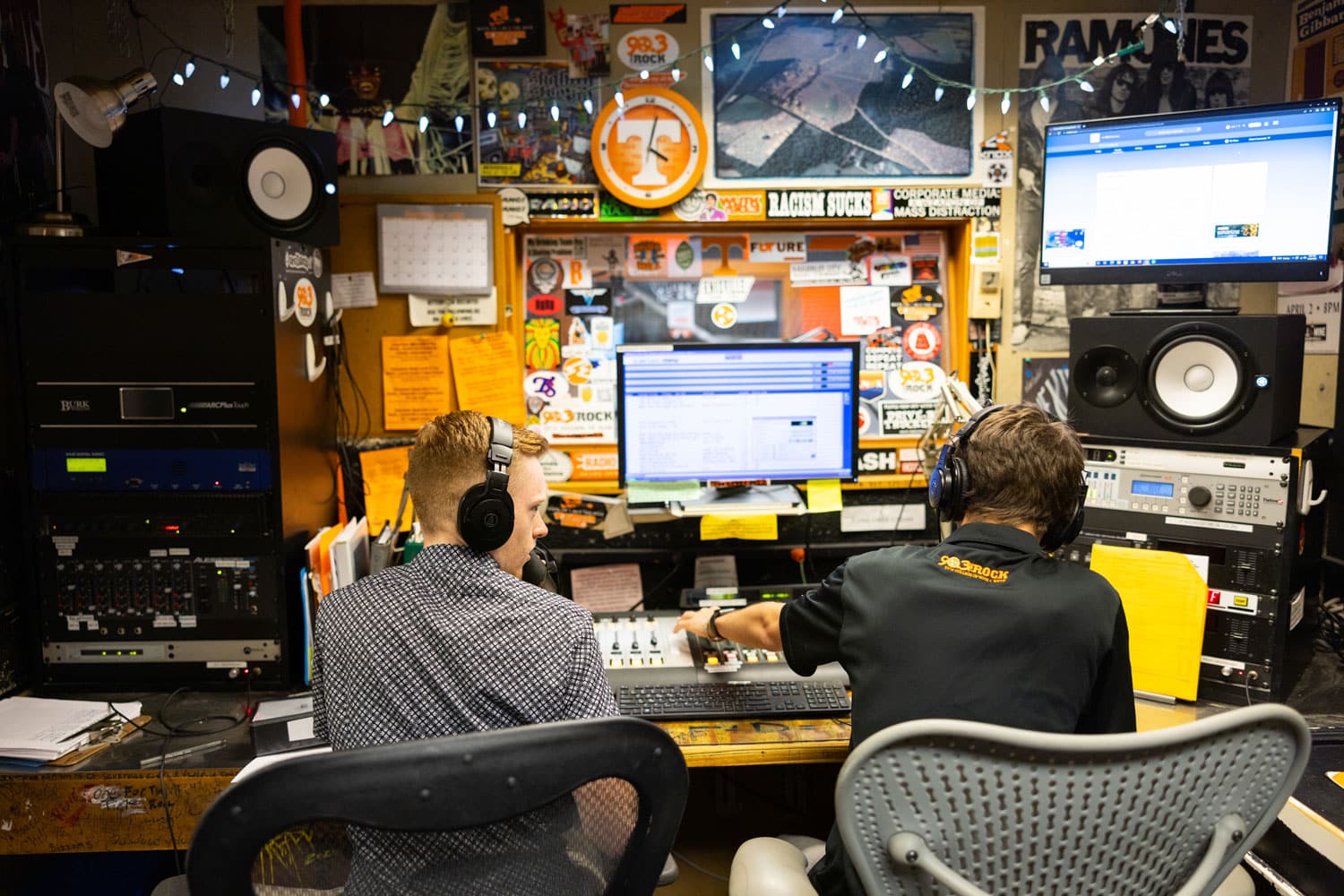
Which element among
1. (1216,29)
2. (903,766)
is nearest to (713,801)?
(903,766)

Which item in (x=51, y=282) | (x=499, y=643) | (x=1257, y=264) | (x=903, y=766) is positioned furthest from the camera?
(x=51, y=282)

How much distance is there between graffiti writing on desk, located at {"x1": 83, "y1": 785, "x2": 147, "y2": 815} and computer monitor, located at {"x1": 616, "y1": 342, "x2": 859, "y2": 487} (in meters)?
1.10

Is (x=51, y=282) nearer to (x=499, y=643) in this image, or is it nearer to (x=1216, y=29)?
(x=499, y=643)

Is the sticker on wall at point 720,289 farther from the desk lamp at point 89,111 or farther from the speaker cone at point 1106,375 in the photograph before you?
the desk lamp at point 89,111

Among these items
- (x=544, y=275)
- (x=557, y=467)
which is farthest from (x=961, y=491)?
(x=544, y=275)

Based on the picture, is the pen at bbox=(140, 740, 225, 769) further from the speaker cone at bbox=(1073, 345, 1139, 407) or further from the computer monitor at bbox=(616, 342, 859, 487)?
the speaker cone at bbox=(1073, 345, 1139, 407)

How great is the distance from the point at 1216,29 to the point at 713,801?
8.02 ft

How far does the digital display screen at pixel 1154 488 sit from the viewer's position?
5.93 ft

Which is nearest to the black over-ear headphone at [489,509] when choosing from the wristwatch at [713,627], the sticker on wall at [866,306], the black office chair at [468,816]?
the black office chair at [468,816]

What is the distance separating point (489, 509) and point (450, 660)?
0.24 m

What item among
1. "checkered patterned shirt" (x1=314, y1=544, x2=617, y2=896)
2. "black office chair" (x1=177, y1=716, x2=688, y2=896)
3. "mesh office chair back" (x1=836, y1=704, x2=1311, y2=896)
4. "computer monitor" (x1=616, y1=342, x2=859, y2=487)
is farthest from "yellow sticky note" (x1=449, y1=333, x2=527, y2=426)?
"mesh office chair back" (x1=836, y1=704, x2=1311, y2=896)

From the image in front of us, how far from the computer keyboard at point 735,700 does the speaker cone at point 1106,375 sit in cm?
77

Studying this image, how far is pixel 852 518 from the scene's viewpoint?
249cm

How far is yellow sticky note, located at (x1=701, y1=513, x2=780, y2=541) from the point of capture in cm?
219
